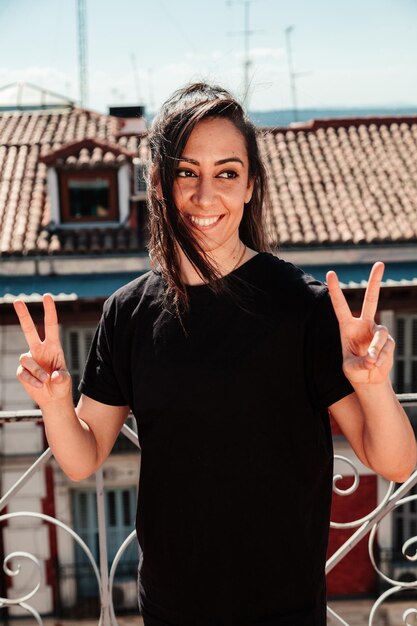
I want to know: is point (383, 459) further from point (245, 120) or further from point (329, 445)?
point (245, 120)

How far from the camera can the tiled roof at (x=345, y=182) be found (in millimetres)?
12055

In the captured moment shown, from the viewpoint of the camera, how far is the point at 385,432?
1.35 meters

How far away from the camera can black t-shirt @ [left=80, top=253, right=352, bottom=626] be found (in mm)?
1388

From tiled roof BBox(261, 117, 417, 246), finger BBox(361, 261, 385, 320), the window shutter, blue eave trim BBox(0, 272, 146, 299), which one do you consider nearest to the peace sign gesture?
finger BBox(361, 261, 385, 320)

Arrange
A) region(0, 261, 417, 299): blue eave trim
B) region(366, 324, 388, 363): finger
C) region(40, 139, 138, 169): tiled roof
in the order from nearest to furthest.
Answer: region(366, 324, 388, 363): finger
region(0, 261, 417, 299): blue eave trim
region(40, 139, 138, 169): tiled roof

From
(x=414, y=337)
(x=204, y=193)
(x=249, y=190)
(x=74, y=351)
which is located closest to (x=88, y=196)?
(x=74, y=351)

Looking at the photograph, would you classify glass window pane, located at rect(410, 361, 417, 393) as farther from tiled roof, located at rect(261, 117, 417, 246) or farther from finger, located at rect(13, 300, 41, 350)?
finger, located at rect(13, 300, 41, 350)

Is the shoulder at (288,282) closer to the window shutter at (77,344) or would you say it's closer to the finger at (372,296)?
the finger at (372,296)

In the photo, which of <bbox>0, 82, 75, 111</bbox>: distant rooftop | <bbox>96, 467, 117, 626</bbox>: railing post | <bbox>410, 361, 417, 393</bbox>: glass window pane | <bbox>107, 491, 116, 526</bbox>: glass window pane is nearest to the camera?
<bbox>96, 467, 117, 626</bbox>: railing post

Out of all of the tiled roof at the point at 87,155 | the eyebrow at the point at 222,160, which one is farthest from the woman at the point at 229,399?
the tiled roof at the point at 87,155

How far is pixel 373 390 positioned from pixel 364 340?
91 mm

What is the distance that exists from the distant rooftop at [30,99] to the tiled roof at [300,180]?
1.36m

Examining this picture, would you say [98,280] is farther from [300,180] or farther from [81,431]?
[81,431]

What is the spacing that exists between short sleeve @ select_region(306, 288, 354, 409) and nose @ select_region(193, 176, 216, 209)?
28 cm
